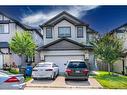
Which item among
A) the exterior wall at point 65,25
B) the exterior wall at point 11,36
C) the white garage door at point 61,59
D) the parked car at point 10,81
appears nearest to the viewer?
the parked car at point 10,81

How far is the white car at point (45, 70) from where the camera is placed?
17.5m

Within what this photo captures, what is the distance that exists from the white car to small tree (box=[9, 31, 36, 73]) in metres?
0.44

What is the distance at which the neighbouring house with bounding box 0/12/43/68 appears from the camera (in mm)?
17562

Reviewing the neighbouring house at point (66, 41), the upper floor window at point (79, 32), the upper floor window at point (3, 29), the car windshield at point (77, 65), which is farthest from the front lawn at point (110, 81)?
the upper floor window at point (3, 29)

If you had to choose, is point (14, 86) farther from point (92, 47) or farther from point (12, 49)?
point (92, 47)

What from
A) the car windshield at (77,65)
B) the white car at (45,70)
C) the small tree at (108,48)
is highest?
the small tree at (108,48)

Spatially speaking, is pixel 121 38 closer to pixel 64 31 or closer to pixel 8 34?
pixel 64 31

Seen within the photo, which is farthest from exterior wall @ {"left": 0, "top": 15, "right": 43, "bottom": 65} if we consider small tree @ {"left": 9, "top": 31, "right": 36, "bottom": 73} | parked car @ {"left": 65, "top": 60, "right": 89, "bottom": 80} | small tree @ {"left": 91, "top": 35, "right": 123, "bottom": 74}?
small tree @ {"left": 91, "top": 35, "right": 123, "bottom": 74}

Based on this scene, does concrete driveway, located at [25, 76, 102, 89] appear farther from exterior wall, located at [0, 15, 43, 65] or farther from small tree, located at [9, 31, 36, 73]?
exterior wall, located at [0, 15, 43, 65]

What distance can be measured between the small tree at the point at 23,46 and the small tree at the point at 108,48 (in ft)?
7.15

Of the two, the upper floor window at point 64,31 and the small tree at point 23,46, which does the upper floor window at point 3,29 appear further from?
the upper floor window at point 64,31

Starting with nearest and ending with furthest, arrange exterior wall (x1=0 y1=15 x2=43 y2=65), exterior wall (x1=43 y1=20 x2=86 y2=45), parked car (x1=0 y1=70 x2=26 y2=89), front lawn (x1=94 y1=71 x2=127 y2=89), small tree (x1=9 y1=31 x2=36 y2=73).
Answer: parked car (x1=0 y1=70 x2=26 y2=89)
front lawn (x1=94 y1=71 x2=127 y2=89)
small tree (x1=9 y1=31 x2=36 y2=73)
exterior wall (x1=0 y1=15 x2=43 y2=65)
exterior wall (x1=43 y1=20 x2=86 y2=45)

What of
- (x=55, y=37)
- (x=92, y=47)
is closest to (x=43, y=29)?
(x=55, y=37)
